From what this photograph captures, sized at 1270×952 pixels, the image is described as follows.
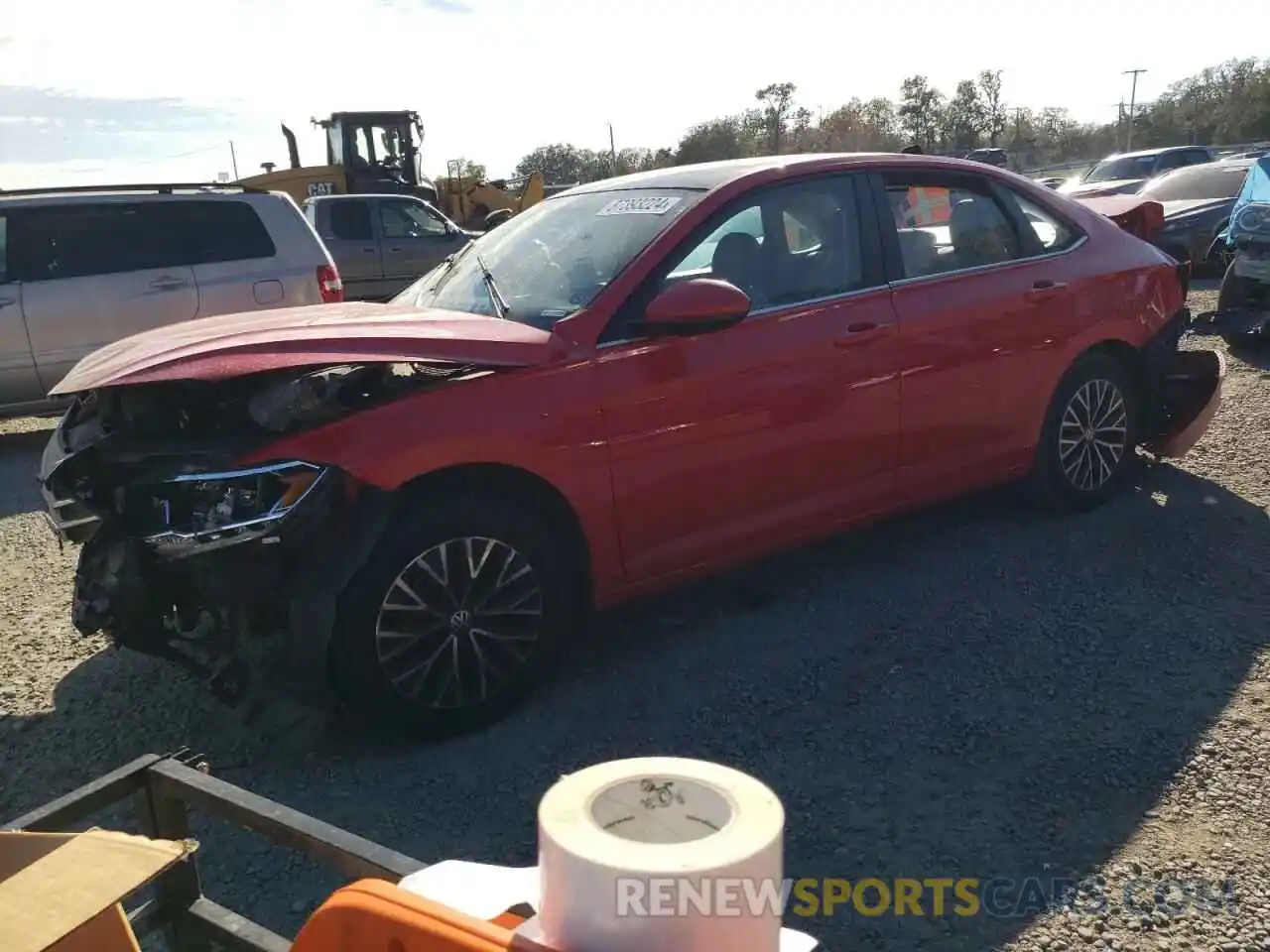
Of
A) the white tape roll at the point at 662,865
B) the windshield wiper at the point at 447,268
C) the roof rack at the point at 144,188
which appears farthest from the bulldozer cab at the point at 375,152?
the white tape roll at the point at 662,865

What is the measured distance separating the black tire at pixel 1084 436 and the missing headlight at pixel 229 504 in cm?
335

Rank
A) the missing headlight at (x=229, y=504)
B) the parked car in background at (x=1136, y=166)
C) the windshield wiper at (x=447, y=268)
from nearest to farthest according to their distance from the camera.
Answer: the missing headlight at (x=229, y=504) < the windshield wiper at (x=447, y=268) < the parked car in background at (x=1136, y=166)

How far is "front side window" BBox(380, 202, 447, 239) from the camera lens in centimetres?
1432

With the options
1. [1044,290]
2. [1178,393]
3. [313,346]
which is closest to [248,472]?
[313,346]

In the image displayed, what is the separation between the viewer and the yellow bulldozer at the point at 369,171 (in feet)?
62.3

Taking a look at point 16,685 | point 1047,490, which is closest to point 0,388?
point 16,685

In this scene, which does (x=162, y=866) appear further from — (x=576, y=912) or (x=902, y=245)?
(x=902, y=245)

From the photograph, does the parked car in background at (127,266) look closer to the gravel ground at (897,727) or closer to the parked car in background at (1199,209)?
the gravel ground at (897,727)

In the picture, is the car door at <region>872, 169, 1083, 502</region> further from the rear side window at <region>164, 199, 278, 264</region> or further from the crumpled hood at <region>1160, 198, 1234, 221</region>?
the crumpled hood at <region>1160, 198, 1234, 221</region>

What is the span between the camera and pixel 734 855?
3.62 feet

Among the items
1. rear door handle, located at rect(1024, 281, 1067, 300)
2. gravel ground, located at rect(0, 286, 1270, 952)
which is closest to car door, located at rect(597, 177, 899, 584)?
gravel ground, located at rect(0, 286, 1270, 952)

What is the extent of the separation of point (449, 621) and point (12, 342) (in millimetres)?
6114

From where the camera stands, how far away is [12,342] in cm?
770

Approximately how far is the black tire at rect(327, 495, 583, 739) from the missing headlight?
0.98ft
